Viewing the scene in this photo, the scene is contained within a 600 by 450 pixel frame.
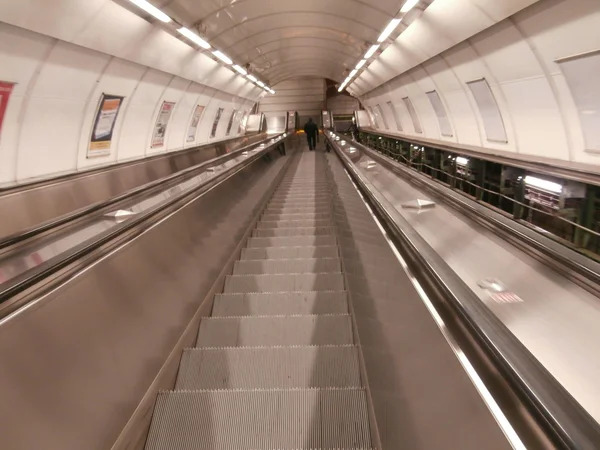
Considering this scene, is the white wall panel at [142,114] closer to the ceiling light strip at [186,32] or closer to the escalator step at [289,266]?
the ceiling light strip at [186,32]

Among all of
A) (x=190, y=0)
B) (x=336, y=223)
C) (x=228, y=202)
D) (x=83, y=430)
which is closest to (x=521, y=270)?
(x=83, y=430)

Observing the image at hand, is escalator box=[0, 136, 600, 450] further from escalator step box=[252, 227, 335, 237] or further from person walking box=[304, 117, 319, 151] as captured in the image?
person walking box=[304, 117, 319, 151]

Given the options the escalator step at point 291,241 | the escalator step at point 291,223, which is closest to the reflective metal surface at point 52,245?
the escalator step at point 291,241

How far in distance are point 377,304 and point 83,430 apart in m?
1.81

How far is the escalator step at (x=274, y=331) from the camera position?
3.17 metres

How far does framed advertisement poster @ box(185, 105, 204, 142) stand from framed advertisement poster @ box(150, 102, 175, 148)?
2446 mm

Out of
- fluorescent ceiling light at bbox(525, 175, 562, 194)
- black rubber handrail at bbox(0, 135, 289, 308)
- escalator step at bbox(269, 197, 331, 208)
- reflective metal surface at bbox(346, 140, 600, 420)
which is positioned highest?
black rubber handrail at bbox(0, 135, 289, 308)

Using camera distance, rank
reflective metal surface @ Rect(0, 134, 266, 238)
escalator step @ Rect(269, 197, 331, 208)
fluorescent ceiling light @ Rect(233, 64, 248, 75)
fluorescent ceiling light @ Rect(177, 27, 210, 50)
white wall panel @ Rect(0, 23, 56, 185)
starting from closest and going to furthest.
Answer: reflective metal surface @ Rect(0, 134, 266, 238) → white wall panel @ Rect(0, 23, 56, 185) → fluorescent ceiling light @ Rect(177, 27, 210, 50) → escalator step @ Rect(269, 197, 331, 208) → fluorescent ceiling light @ Rect(233, 64, 248, 75)

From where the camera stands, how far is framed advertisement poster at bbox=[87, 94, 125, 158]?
28.1 ft

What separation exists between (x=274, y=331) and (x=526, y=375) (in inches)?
85.8

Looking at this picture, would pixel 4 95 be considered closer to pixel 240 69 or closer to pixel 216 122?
pixel 240 69

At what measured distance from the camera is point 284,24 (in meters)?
11.2

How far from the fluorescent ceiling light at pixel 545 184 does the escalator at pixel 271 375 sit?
3683mm

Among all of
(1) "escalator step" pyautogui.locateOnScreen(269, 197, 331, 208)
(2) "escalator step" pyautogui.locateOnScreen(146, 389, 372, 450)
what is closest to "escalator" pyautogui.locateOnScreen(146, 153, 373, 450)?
(2) "escalator step" pyautogui.locateOnScreen(146, 389, 372, 450)
